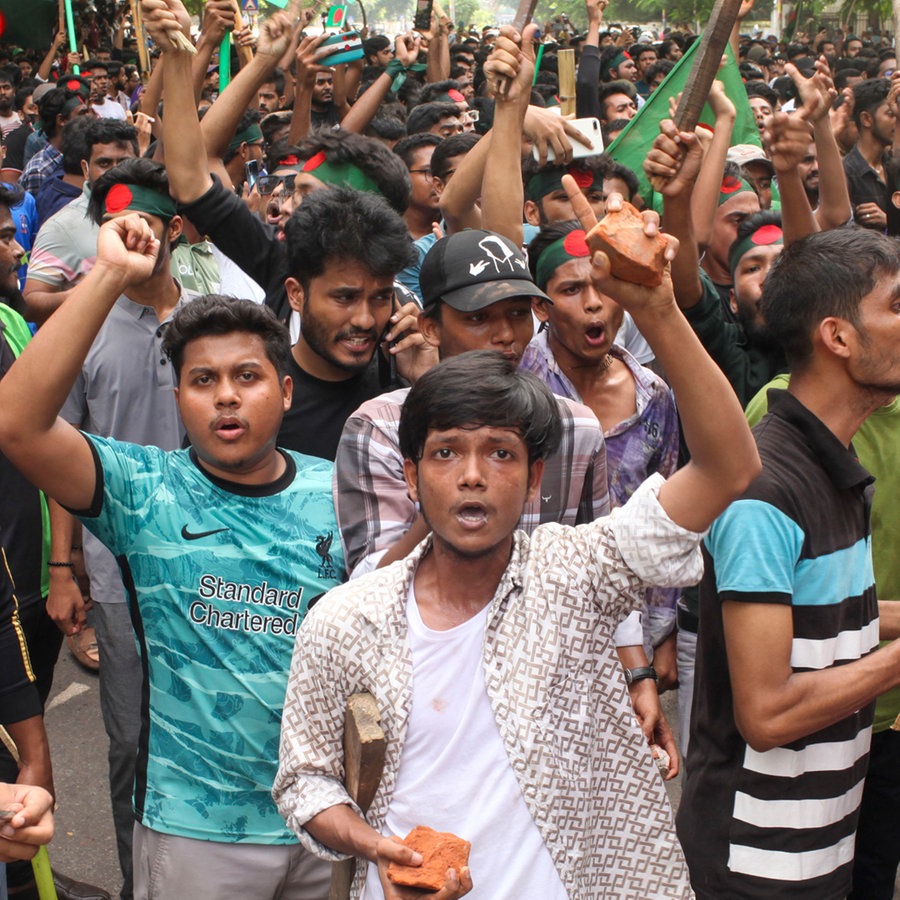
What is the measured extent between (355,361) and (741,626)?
126cm

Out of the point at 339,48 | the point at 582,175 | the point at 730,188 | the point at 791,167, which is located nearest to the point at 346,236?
the point at 791,167

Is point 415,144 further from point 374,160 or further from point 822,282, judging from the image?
point 822,282

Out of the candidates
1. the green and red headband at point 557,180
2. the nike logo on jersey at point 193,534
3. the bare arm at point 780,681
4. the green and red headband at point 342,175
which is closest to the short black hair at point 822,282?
→ the bare arm at point 780,681

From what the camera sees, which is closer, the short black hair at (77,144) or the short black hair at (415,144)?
the short black hair at (415,144)

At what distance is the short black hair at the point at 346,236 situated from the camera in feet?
10.0

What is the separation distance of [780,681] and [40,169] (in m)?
6.77

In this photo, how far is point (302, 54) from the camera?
24.0 feet

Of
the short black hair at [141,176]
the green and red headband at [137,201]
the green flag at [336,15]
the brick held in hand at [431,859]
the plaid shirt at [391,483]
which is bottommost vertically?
the brick held in hand at [431,859]

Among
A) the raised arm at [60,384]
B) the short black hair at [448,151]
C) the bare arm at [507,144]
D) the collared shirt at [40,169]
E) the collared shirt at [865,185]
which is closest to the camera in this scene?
the raised arm at [60,384]

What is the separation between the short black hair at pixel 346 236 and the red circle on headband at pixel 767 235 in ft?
5.02

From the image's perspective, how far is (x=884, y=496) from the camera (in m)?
2.95

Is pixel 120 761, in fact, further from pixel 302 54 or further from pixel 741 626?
pixel 302 54

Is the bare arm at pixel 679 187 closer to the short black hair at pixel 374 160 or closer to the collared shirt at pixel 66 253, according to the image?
the short black hair at pixel 374 160

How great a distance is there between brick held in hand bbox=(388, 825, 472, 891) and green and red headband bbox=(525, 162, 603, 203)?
365cm
